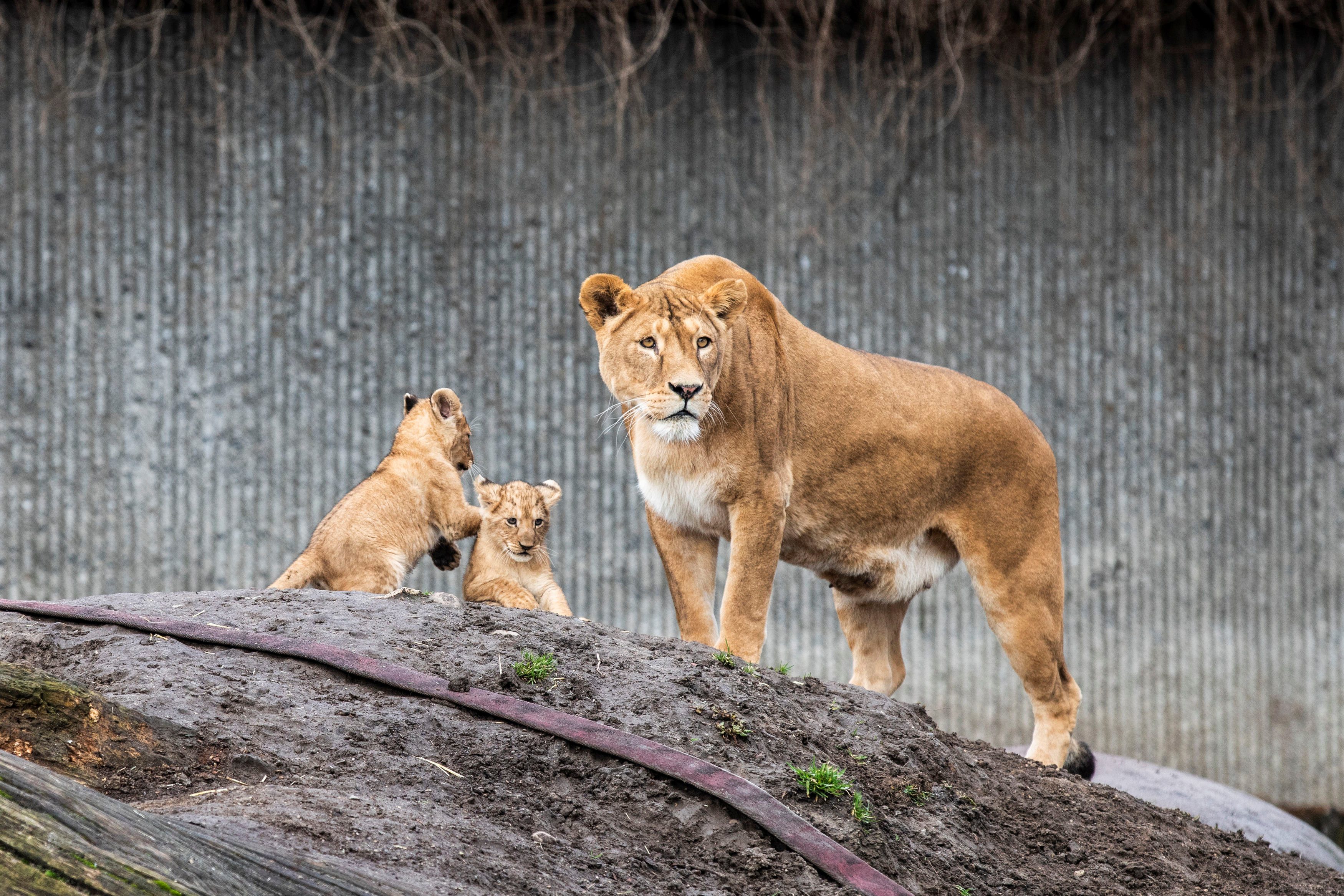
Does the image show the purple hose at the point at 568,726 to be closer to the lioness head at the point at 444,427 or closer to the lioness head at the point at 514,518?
the lioness head at the point at 514,518

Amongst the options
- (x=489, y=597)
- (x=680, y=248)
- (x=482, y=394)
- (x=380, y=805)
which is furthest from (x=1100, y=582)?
(x=380, y=805)

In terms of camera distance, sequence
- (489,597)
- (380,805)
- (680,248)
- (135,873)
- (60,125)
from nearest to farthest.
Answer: (135,873) → (380,805) → (489,597) → (60,125) → (680,248)

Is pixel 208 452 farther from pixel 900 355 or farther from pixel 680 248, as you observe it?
pixel 900 355

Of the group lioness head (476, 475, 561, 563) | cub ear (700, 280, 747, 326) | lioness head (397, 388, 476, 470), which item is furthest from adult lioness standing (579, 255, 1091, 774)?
lioness head (397, 388, 476, 470)

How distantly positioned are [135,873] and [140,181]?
588 cm

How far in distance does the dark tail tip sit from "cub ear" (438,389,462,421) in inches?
120

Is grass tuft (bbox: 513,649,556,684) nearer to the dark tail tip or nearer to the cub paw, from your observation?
the cub paw

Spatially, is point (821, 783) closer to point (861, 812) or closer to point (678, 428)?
point (861, 812)

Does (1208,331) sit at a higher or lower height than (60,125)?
lower

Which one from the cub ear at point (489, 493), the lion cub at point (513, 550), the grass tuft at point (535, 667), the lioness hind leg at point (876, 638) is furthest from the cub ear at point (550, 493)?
the lioness hind leg at point (876, 638)

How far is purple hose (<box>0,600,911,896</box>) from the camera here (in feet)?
10.5

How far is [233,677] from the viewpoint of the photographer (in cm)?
354

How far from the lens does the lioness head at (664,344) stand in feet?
14.2

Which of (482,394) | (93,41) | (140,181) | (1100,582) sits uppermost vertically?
(93,41)
